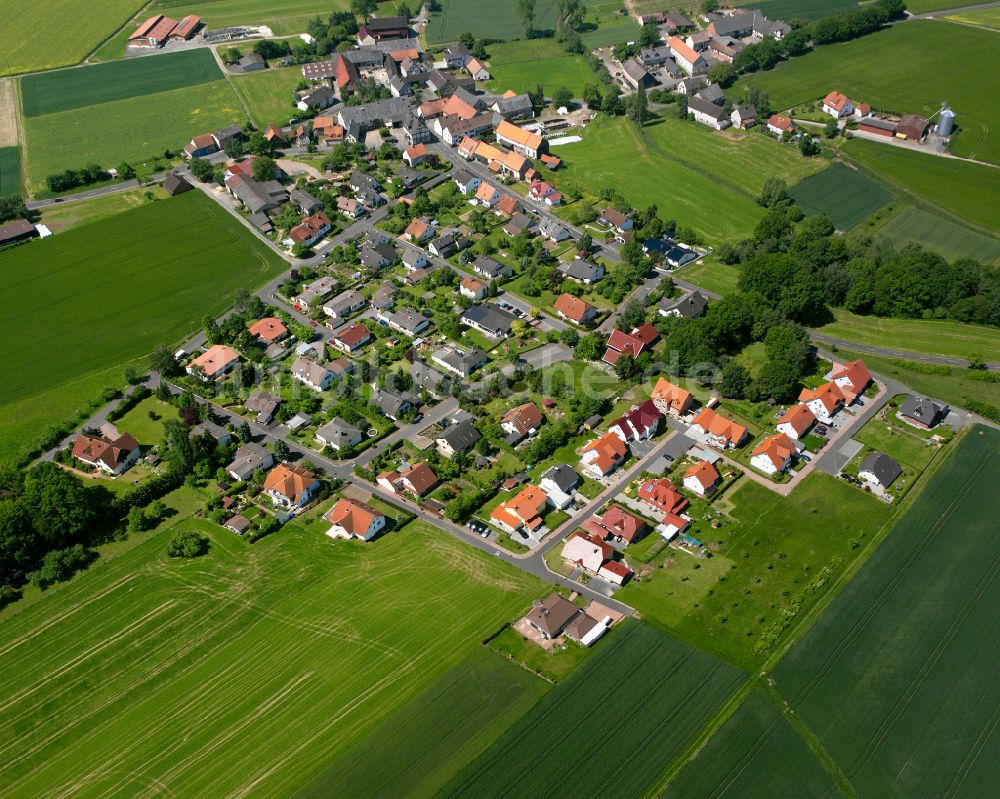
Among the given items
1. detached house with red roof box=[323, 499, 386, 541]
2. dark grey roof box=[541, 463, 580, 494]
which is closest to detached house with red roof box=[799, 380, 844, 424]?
dark grey roof box=[541, 463, 580, 494]

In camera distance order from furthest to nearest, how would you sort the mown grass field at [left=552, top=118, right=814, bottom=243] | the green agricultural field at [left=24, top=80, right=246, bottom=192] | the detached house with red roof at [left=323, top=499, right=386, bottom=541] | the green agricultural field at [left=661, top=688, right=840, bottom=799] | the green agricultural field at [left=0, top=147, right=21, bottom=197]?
the green agricultural field at [left=24, top=80, right=246, bottom=192], the green agricultural field at [left=0, top=147, right=21, bottom=197], the mown grass field at [left=552, top=118, right=814, bottom=243], the detached house with red roof at [left=323, top=499, right=386, bottom=541], the green agricultural field at [left=661, top=688, right=840, bottom=799]

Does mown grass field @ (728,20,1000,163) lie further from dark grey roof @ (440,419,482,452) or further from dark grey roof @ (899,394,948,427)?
dark grey roof @ (440,419,482,452)

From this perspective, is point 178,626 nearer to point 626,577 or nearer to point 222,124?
point 626,577

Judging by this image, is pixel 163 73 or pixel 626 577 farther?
pixel 163 73

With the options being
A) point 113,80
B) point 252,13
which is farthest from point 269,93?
point 252,13

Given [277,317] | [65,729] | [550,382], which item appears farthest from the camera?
[277,317]

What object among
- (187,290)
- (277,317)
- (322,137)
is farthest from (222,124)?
(277,317)

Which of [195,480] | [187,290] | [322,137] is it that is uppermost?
[322,137]

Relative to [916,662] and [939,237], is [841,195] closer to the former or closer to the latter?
[939,237]
